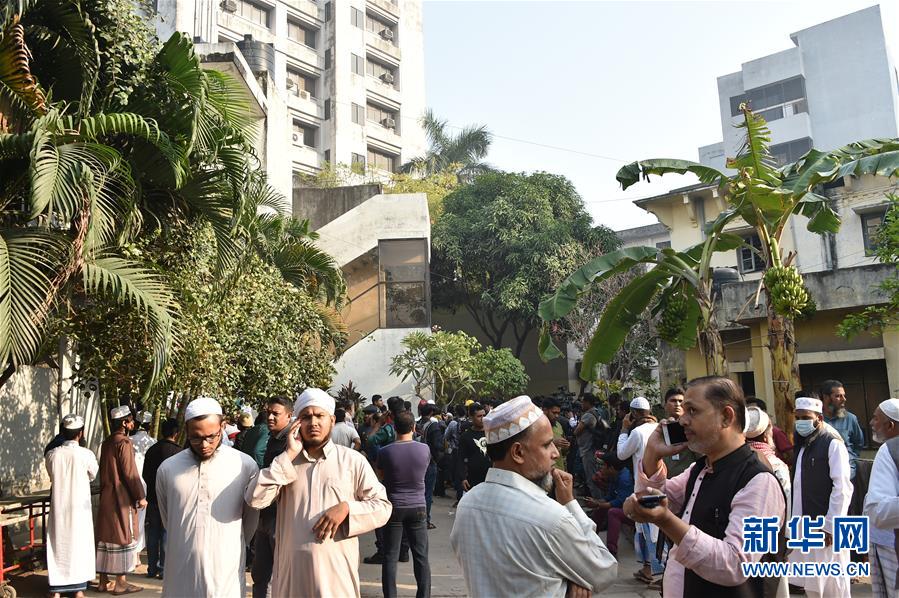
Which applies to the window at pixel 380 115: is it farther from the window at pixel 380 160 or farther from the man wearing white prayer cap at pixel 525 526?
the man wearing white prayer cap at pixel 525 526

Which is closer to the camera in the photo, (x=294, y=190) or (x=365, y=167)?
(x=294, y=190)

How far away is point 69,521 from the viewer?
23.9ft

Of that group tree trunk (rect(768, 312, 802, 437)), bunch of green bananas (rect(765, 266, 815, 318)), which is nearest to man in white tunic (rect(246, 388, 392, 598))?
tree trunk (rect(768, 312, 802, 437))

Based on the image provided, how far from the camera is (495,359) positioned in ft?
77.9

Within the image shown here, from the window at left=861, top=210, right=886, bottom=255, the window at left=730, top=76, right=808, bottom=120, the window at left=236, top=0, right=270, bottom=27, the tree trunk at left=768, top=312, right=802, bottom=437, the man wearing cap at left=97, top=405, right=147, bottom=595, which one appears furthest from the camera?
the window at left=236, top=0, right=270, bottom=27

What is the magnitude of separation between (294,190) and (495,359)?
979 cm

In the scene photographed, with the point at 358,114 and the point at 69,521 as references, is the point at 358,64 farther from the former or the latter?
the point at 69,521

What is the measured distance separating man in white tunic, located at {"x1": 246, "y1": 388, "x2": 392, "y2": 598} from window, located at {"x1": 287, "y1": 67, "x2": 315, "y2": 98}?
40.3 meters

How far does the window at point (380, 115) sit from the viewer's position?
1783 inches

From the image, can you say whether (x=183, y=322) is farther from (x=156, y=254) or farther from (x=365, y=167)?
(x=365, y=167)

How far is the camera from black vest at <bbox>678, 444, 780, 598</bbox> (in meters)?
2.91

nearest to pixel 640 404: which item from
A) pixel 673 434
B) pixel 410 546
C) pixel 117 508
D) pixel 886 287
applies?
pixel 410 546

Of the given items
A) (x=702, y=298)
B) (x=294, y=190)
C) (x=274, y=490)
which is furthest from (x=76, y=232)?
(x=294, y=190)

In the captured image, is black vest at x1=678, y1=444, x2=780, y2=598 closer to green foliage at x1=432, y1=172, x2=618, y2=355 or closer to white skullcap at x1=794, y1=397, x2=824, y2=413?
white skullcap at x1=794, y1=397, x2=824, y2=413
